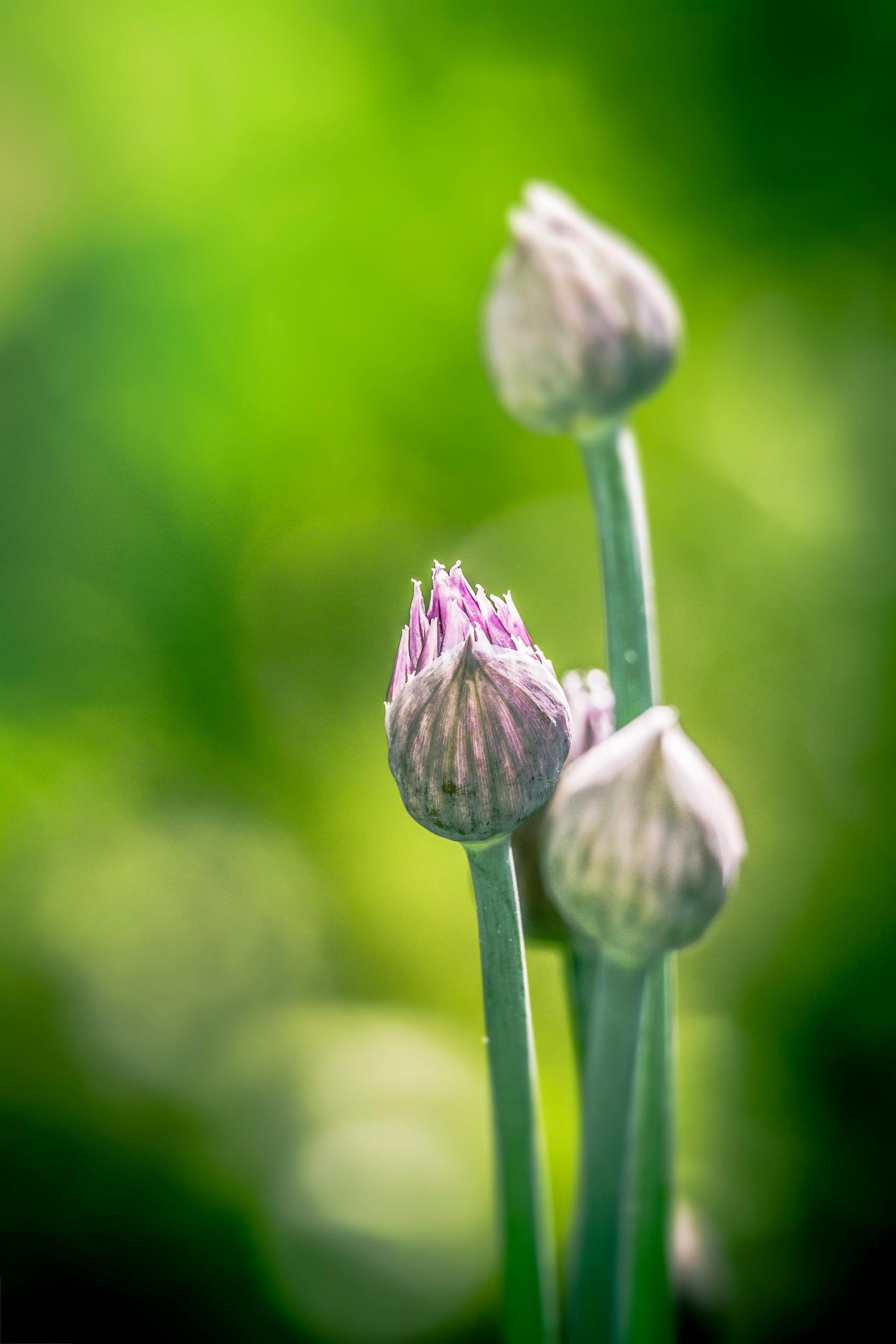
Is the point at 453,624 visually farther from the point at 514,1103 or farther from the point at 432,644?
the point at 514,1103

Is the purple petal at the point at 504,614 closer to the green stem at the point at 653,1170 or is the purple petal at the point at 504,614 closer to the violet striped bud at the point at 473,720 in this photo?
the violet striped bud at the point at 473,720

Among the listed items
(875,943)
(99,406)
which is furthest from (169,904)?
(875,943)

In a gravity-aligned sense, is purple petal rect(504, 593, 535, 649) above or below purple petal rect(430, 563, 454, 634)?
below

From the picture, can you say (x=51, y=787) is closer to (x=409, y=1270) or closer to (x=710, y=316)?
(x=409, y=1270)

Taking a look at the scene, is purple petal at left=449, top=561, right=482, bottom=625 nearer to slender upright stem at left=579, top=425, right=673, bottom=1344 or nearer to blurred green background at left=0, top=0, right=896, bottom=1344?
slender upright stem at left=579, top=425, right=673, bottom=1344

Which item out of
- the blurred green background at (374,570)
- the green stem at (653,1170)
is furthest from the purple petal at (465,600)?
the blurred green background at (374,570)

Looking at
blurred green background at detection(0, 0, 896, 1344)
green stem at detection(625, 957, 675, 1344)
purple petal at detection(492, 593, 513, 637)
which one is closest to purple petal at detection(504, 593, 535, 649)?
purple petal at detection(492, 593, 513, 637)
